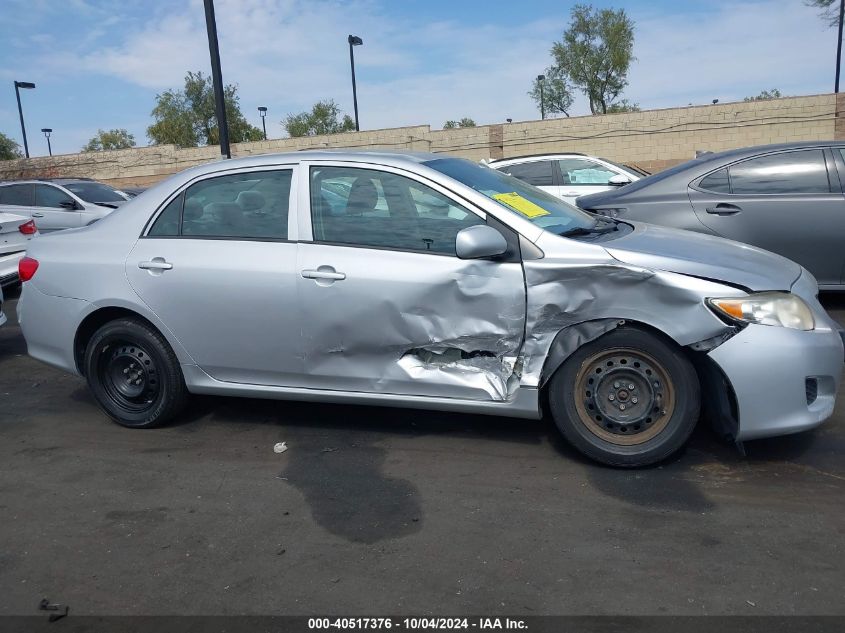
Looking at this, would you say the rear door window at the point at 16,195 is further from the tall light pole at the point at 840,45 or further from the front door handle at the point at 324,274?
the tall light pole at the point at 840,45

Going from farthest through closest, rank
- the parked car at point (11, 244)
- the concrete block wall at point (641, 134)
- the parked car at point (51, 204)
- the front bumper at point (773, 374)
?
the concrete block wall at point (641, 134)
the parked car at point (51, 204)
the parked car at point (11, 244)
the front bumper at point (773, 374)

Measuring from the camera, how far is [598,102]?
144 ft

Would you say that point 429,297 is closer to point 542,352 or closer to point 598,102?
point 542,352

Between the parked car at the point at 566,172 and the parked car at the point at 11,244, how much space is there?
673 cm

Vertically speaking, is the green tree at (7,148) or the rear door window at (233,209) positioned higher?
the green tree at (7,148)

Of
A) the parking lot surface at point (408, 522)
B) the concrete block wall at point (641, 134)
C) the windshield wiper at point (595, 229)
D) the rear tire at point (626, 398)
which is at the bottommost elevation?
the parking lot surface at point (408, 522)

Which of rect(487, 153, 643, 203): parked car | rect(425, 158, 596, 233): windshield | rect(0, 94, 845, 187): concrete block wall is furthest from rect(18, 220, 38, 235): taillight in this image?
rect(0, 94, 845, 187): concrete block wall

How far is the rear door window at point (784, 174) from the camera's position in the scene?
263 inches

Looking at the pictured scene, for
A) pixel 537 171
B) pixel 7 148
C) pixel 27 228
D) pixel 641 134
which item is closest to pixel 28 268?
pixel 27 228

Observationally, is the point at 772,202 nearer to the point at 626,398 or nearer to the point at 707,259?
the point at 707,259

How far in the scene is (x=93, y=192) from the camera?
14.4 meters

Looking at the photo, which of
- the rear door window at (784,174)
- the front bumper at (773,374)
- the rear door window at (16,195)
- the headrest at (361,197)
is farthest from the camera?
the rear door window at (16,195)

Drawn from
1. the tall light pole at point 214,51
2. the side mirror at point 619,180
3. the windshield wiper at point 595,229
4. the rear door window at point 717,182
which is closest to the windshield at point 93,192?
the tall light pole at point 214,51

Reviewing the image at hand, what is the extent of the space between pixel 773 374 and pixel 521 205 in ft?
5.32
